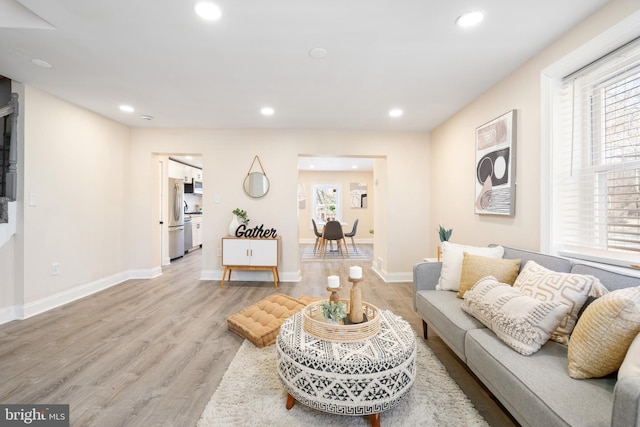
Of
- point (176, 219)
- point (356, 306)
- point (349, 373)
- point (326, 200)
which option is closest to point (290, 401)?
point (349, 373)

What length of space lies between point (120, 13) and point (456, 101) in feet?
10.2

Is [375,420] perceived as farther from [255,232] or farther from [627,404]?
[255,232]

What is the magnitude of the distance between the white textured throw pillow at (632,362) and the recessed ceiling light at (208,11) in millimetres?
2578

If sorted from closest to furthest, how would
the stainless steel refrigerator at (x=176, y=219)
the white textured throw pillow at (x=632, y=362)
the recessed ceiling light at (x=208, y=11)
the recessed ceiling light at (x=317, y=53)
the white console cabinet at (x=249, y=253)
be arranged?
the white textured throw pillow at (x=632, y=362), the recessed ceiling light at (x=208, y=11), the recessed ceiling light at (x=317, y=53), the white console cabinet at (x=249, y=253), the stainless steel refrigerator at (x=176, y=219)

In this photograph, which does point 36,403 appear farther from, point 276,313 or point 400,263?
point 400,263

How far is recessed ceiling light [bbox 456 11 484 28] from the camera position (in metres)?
1.71

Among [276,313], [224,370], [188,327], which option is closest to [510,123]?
[276,313]

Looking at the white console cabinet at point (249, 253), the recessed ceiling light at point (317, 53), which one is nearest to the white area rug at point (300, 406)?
the white console cabinet at point (249, 253)

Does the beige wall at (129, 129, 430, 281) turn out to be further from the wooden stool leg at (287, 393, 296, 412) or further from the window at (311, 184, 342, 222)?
the window at (311, 184, 342, 222)

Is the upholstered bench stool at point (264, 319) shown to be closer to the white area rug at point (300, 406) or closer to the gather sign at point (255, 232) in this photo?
the white area rug at point (300, 406)

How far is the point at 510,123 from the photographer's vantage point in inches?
93.5

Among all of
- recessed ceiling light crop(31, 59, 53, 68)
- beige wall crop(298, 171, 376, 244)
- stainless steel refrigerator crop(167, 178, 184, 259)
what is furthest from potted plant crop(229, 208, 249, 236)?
beige wall crop(298, 171, 376, 244)

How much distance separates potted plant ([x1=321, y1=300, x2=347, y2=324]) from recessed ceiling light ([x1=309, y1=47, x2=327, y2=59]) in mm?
1864

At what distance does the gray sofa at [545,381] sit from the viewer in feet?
2.71
